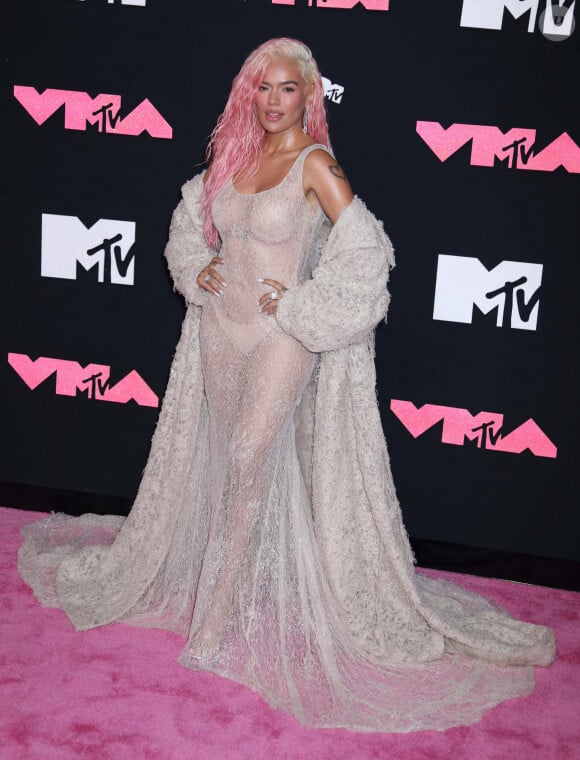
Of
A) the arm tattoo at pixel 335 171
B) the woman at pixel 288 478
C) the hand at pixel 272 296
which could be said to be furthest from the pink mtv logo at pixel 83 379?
the arm tattoo at pixel 335 171

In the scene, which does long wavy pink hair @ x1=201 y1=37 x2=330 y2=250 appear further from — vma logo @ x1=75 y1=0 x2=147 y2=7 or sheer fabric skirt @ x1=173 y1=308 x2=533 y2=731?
vma logo @ x1=75 y1=0 x2=147 y2=7

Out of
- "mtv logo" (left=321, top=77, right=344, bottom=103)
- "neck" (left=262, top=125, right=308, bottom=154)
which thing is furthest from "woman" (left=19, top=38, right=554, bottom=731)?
"mtv logo" (left=321, top=77, right=344, bottom=103)

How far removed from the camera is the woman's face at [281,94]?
292 centimetres

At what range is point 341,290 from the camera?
2918 mm

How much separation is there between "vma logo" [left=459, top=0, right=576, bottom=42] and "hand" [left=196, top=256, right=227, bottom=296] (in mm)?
1264

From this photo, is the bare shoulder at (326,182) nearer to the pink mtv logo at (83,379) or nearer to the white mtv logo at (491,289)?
the white mtv logo at (491,289)

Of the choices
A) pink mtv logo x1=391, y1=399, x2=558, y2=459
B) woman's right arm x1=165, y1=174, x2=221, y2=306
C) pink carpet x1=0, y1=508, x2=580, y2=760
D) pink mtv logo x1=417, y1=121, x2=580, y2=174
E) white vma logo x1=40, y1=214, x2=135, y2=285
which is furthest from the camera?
white vma logo x1=40, y1=214, x2=135, y2=285

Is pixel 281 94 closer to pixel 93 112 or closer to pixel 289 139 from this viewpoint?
pixel 289 139

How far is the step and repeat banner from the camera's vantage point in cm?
346

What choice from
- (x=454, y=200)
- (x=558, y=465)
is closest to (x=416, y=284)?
(x=454, y=200)

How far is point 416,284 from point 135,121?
1244 mm

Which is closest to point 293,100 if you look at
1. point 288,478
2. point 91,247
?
point 288,478

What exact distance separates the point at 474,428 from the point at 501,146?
1.06 metres

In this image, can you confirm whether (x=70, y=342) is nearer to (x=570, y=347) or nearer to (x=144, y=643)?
(x=144, y=643)
